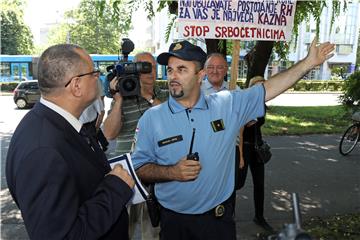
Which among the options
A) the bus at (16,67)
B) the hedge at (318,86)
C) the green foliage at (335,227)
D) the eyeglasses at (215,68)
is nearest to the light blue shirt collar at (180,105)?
the eyeglasses at (215,68)

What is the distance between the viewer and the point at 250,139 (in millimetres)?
4527

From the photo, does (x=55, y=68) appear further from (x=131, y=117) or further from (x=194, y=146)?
(x=131, y=117)

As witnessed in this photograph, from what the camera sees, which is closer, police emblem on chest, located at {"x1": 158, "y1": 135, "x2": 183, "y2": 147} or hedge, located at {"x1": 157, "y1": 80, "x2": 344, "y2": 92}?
police emblem on chest, located at {"x1": 158, "y1": 135, "x2": 183, "y2": 147}

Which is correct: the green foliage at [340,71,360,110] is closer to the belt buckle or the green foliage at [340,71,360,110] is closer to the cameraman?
the cameraman

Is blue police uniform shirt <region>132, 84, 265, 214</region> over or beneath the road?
over

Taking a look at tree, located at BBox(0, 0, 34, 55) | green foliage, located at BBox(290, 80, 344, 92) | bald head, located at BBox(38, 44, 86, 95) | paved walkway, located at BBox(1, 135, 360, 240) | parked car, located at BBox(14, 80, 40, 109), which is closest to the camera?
bald head, located at BBox(38, 44, 86, 95)

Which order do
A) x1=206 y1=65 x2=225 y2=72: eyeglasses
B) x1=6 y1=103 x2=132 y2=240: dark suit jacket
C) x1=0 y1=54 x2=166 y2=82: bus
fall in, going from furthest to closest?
x1=0 y1=54 x2=166 y2=82: bus
x1=206 y1=65 x2=225 y2=72: eyeglasses
x1=6 y1=103 x2=132 y2=240: dark suit jacket

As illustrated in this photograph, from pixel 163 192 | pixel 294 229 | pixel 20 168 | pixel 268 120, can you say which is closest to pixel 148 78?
pixel 163 192

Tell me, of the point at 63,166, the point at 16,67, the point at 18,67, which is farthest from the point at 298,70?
the point at 16,67

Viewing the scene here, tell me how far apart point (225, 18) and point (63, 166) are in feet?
9.71

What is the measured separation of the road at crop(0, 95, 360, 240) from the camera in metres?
4.91

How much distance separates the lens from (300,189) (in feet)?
20.3

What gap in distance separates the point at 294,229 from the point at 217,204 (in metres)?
1.55

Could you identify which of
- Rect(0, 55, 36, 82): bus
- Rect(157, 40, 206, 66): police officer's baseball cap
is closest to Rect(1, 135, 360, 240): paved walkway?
Rect(157, 40, 206, 66): police officer's baseball cap
